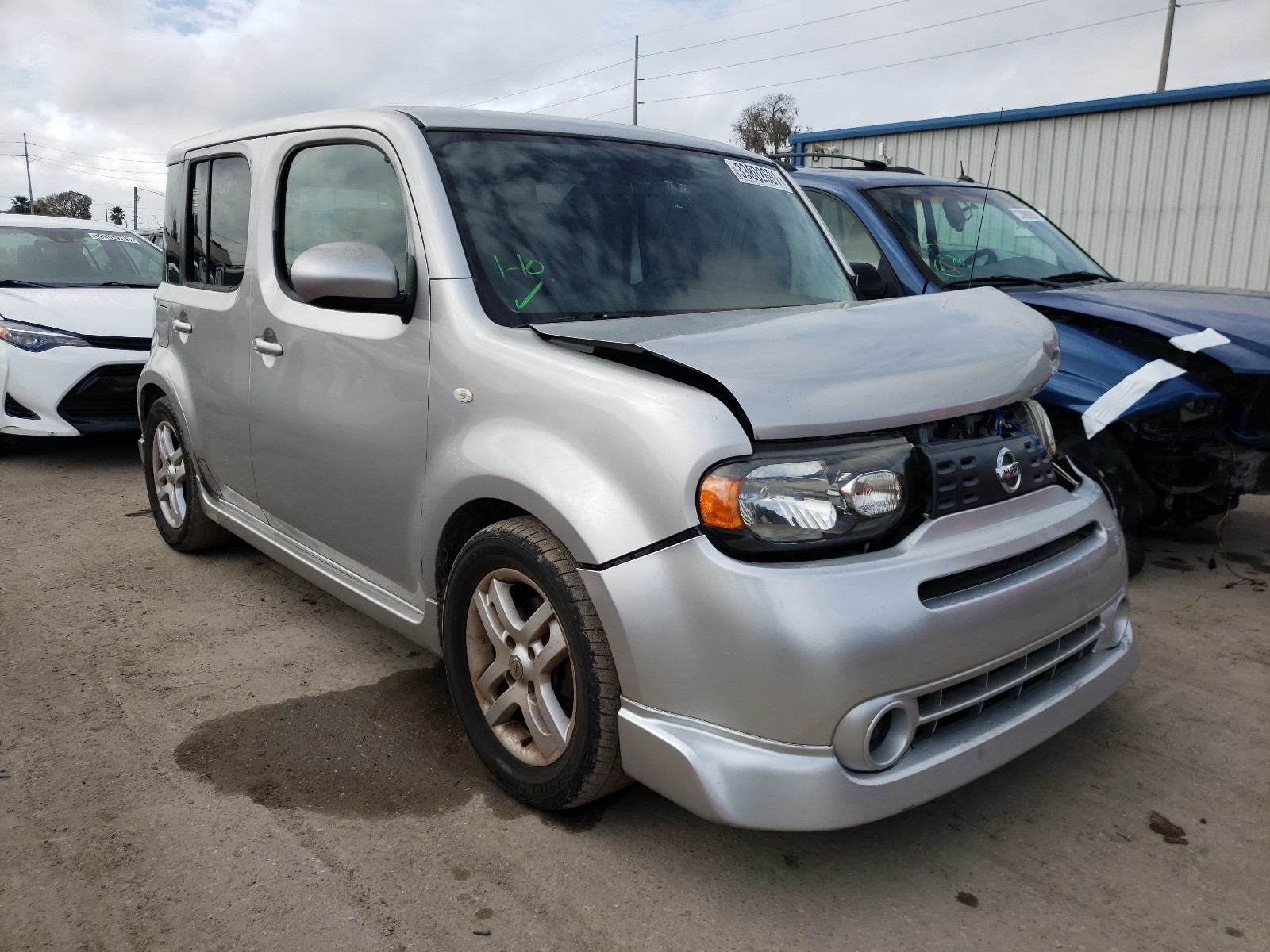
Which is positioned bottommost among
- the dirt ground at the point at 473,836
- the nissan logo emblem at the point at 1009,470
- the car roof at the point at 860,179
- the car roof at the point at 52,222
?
the dirt ground at the point at 473,836

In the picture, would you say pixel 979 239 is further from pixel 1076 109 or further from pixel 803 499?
pixel 1076 109

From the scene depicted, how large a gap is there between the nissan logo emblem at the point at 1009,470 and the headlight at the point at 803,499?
1.14ft

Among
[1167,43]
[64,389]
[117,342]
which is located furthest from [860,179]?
[1167,43]

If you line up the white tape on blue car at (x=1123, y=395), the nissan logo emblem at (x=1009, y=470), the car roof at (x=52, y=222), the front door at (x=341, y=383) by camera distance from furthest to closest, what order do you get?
the car roof at (x=52, y=222)
the white tape on blue car at (x=1123, y=395)
the front door at (x=341, y=383)
the nissan logo emblem at (x=1009, y=470)

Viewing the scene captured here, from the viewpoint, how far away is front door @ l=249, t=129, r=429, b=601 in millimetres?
2779

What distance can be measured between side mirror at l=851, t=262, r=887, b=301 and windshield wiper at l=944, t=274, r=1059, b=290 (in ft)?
4.28

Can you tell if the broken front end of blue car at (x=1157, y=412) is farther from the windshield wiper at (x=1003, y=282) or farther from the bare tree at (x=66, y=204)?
the bare tree at (x=66, y=204)

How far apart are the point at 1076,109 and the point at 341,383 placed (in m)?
11.7

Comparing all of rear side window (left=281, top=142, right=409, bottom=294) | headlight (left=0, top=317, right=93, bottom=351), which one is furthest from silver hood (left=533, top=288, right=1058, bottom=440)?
headlight (left=0, top=317, right=93, bottom=351)

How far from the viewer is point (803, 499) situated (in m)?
2.05

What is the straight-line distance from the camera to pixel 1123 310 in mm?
4191

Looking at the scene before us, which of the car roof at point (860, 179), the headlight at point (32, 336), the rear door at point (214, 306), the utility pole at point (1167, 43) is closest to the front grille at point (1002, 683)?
the rear door at point (214, 306)

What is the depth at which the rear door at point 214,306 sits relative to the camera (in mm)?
3654

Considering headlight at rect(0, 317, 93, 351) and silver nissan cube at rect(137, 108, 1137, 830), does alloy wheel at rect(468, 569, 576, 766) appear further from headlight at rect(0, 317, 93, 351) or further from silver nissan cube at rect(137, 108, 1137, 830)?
headlight at rect(0, 317, 93, 351)
